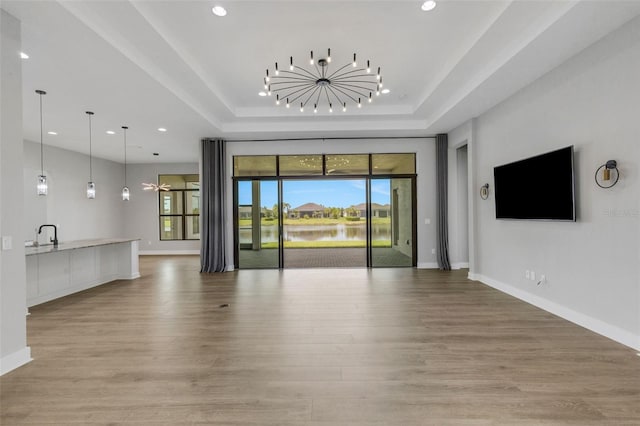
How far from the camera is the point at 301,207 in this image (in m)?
8.87

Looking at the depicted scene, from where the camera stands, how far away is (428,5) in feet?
10.4

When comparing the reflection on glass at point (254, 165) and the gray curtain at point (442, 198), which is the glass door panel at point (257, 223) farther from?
the gray curtain at point (442, 198)

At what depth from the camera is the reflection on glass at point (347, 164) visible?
7359mm

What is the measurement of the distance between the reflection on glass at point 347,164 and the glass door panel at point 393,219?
45 centimetres

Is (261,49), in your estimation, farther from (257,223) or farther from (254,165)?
(257,223)

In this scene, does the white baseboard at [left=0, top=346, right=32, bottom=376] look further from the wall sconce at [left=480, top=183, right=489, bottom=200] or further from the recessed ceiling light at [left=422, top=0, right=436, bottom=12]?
the wall sconce at [left=480, top=183, right=489, bottom=200]

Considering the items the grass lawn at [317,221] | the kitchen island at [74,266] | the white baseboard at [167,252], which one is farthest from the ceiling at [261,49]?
the white baseboard at [167,252]

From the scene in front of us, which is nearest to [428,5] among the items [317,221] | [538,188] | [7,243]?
[538,188]

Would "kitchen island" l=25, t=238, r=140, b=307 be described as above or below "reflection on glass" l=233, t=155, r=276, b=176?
below

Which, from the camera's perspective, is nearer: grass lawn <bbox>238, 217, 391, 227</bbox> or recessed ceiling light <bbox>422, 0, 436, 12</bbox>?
recessed ceiling light <bbox>422, 0, 436, 12</bbox>

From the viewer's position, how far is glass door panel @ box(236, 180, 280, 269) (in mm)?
7512

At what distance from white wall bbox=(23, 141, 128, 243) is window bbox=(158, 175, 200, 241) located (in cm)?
146

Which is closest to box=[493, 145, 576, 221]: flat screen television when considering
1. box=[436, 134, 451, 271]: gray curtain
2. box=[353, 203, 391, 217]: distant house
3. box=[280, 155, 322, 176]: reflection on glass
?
box=[436, 134, 451, 271]: gray curtain

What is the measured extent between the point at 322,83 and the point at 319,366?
12.9 feet
